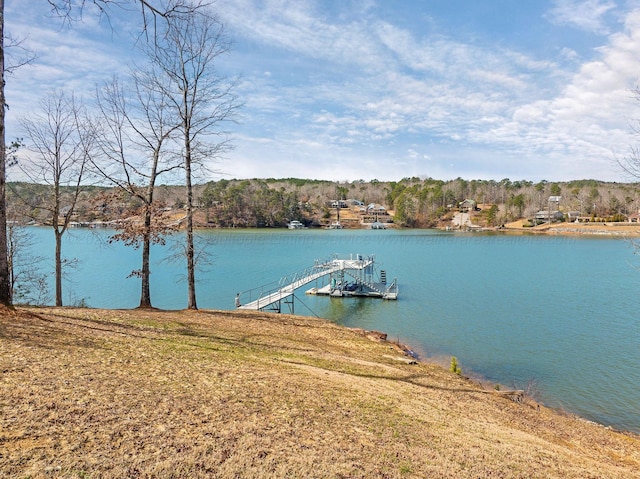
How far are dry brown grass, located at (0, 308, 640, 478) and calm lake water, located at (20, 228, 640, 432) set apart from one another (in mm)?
6546

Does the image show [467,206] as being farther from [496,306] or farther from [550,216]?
[496,306]

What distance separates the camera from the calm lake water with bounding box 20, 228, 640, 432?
687 inches


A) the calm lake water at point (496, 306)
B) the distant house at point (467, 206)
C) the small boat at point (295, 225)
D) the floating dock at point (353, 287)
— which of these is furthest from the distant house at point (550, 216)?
the floating dock at point (353, 287)

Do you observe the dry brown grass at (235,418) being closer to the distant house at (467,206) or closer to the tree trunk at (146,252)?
the tree trunk at (146,252)

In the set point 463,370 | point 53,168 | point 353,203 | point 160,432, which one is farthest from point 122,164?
point 353,203

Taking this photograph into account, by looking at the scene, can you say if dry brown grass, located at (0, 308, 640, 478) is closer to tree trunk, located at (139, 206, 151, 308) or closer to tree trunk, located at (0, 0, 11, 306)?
tree trunk, located at (0, 0, 11, 306)

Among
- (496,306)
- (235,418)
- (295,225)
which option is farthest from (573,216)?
(235,418)

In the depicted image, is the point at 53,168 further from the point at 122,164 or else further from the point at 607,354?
the point at 607,354

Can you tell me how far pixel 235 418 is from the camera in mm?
5750

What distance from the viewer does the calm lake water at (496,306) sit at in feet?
57.2

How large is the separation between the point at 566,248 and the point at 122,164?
7578 centimetres

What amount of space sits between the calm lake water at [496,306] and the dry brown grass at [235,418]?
6546 mm

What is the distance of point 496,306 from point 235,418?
93.7 feet

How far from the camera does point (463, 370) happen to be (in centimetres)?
1827
